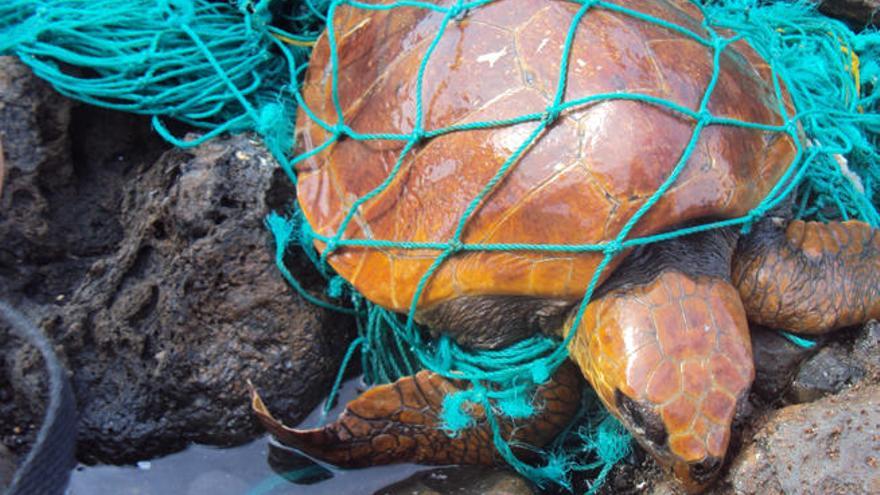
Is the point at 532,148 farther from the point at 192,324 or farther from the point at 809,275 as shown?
the point at 192,324

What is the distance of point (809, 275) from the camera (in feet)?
6.60

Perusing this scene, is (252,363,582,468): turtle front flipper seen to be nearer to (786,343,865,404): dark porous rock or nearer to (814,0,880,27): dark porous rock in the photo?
(786,343,865,404): dark porous rock

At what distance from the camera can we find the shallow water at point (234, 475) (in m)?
2.21

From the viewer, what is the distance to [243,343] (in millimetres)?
2195

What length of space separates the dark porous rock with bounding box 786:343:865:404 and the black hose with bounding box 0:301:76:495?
1.79m

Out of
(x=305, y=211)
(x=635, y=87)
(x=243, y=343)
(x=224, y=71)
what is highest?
(x=224, y=71)

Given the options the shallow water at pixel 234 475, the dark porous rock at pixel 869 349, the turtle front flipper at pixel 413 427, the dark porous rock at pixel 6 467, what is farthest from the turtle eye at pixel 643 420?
the dark porous rock at pixel 6 467

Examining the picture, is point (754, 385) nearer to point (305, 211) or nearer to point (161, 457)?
point (305, 211)

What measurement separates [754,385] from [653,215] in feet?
1.95

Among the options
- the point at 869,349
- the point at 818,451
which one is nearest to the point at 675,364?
the point at 818,451

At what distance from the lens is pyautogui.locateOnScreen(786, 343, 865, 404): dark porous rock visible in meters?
1.94

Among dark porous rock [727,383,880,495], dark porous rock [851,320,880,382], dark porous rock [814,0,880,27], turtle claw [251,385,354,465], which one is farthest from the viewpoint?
dark porous rock [814,0,880,27]

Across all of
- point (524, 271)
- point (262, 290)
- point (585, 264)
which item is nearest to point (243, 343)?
point (262, 290)

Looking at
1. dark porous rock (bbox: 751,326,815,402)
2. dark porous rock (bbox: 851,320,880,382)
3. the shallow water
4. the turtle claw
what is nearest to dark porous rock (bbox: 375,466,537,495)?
the shallow water
